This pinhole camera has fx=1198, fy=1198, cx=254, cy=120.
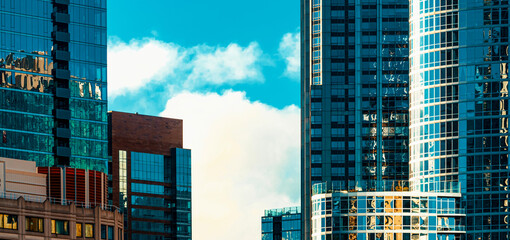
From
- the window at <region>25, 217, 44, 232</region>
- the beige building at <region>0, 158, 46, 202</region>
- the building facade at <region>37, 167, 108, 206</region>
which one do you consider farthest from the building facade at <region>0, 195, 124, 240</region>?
the beige building at <region>0, 158, 46, 202</region>

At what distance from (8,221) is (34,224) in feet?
14.4

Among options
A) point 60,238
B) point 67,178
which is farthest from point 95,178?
point 60,238

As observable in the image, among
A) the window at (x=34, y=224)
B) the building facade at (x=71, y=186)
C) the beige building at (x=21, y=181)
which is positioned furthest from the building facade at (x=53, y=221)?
the beige building at (x=21, y=181)

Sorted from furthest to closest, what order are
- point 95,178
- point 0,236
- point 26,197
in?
point 95,178, point 26,197, point 0,236

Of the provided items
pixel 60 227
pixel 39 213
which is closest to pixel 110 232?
pixel 60 227

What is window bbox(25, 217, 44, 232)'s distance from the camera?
15775 cm

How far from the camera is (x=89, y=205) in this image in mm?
171375

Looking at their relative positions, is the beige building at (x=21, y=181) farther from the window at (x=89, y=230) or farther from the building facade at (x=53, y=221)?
the window at (x=89, y=230)

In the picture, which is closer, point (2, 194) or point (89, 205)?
point (2, 194)

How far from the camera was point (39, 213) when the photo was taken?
159 metres

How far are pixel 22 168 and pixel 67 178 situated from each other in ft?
22.0

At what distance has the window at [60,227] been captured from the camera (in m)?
161

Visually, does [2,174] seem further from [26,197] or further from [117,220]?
[117,220]

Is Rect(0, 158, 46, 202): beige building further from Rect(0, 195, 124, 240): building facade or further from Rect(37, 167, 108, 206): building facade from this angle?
Rect(0, 195, 124, 240): building facade
